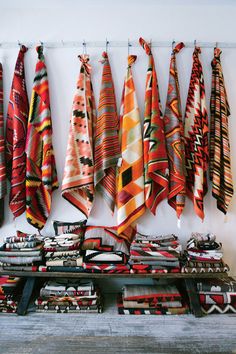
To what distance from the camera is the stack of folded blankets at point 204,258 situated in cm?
163

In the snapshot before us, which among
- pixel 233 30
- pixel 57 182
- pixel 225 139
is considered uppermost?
pixel 233 30

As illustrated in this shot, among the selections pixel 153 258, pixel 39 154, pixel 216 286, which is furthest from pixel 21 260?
pixel 216 286

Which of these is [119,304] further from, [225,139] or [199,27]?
[199,27]

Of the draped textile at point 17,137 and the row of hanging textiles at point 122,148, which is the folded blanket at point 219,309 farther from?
the draped textile at point 17,137

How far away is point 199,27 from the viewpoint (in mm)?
1922

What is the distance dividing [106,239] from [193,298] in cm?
60

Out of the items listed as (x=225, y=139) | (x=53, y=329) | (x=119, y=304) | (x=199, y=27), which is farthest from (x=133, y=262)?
(x=199, y=27)

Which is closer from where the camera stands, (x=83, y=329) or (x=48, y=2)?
(x=83, y=329)

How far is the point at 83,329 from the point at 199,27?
1.98 m

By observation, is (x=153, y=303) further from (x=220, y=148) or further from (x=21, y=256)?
(x=220, y=148)

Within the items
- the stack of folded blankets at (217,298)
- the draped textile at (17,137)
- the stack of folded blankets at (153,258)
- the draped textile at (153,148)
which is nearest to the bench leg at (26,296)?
the draped textile at (17,137)

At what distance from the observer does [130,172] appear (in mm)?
1784

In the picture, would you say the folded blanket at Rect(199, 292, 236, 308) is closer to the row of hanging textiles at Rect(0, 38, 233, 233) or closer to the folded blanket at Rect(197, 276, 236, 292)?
the folded blanket at Rect(197, 276, 236, 292)

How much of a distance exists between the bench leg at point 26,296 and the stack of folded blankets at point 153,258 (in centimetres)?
58
